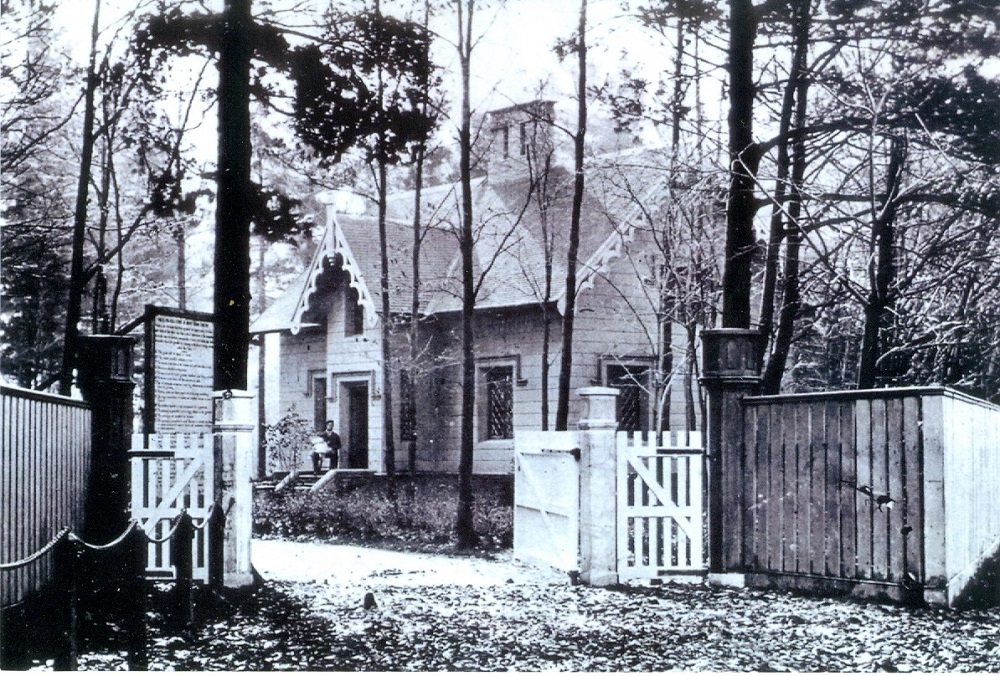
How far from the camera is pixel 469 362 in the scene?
10.8 metres

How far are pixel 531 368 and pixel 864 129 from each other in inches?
215

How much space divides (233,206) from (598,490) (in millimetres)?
3676

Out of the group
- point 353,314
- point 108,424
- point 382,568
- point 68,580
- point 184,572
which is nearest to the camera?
point 68,580

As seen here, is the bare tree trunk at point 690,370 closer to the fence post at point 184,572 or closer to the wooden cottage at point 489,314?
the wooden cottage at point 489,314

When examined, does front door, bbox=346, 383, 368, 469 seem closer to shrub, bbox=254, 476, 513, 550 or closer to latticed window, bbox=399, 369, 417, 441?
latticed window, bbox=399, 369, 417, 441

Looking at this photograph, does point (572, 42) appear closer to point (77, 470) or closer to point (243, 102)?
point (243, 102)

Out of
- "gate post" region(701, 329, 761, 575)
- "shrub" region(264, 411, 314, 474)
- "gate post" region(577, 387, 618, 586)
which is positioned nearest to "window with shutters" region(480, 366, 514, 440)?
"shrub" region(264, 411, 314, 474)

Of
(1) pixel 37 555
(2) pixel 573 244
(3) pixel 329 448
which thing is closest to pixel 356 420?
(3) pixel 329 448

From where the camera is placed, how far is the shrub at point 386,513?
11547 millimetres

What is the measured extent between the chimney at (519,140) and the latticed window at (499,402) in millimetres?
2760

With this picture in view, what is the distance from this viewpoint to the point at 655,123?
35.5 ft

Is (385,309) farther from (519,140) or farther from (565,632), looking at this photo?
(565,632)

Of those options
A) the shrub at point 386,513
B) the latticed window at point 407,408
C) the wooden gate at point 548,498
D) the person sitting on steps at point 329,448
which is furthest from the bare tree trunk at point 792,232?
the person sitting on steps at point 329,448

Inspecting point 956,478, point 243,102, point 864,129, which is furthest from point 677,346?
point 243,102
